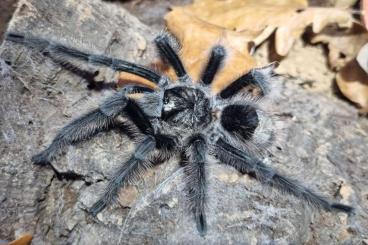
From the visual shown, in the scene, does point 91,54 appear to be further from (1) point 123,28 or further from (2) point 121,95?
(1) point 123,28

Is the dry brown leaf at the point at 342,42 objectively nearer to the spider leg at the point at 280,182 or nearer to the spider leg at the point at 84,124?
the spider leg at the point at 280,182

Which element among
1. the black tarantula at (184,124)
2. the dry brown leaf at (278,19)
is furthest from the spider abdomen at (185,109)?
the dry brown leaf at (278,19)

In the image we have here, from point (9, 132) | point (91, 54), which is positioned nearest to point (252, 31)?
point (91, 54)

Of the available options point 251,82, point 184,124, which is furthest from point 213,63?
point 184,124

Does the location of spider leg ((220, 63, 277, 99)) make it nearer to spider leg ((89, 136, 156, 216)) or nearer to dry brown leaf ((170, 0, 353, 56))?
dry brown leaf ((170, 0, 353, 56))

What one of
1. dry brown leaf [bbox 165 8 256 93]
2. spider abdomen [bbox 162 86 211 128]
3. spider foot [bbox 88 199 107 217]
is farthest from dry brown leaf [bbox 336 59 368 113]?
spider foot [bbox 88 199 107 217]
